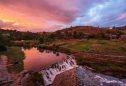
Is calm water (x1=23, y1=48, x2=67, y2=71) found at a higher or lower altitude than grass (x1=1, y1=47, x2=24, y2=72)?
lower

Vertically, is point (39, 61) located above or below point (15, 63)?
below

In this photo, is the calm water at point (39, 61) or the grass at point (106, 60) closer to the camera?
the grass at point (106, 60)

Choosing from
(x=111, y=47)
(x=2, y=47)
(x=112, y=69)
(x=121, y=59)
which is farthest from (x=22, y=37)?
(x=112, y=69)

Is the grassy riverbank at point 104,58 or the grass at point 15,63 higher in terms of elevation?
the grass at point 15,63

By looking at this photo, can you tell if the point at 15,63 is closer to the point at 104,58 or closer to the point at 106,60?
the point at 106,60

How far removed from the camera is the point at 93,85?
112 feet

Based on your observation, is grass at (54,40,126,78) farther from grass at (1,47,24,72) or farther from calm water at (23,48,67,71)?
grass at (1,47,24,72)

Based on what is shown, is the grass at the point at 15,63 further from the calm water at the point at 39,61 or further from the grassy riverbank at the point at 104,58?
the grassy riverbank at the point at 104,58

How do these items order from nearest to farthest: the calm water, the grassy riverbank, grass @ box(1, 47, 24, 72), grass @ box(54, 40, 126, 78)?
grass @ box(1, 47, 24, 72) < grass @ box(54, 40, 126, 78) < the calm water < the grassy riverbank

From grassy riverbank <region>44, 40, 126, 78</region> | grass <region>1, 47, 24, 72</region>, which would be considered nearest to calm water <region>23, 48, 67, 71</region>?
grass <region>1, 47, 24, 72</region>

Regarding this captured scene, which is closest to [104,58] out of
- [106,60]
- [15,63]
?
[106,60]

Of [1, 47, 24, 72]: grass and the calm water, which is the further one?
the calm water

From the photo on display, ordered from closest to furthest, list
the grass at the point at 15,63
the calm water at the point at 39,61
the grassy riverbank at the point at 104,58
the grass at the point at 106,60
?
the grass at the point at 15,63 < the grass at the point at 106,60 < the calm water at the point at 39,61 < the grassy riverbank at the point at 104,58

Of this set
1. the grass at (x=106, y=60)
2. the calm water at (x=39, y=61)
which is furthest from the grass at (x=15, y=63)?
the grass at (x=106, y=60)
